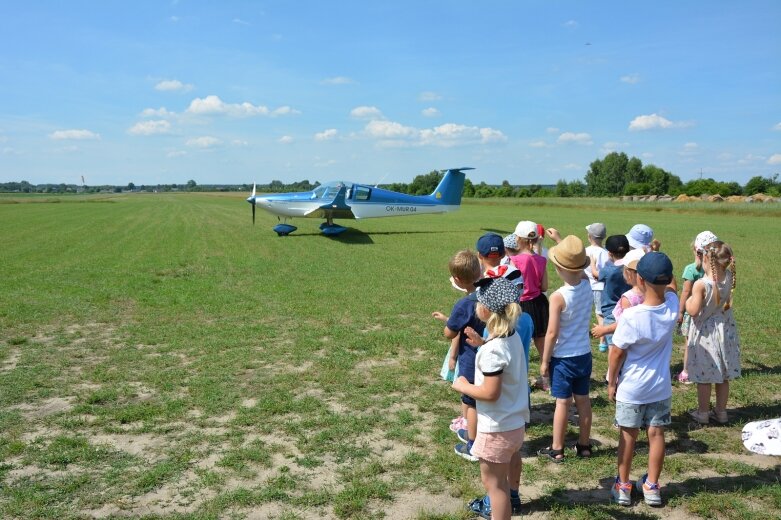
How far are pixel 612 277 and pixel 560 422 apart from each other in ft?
7.40

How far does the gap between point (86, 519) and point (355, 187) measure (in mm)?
20409

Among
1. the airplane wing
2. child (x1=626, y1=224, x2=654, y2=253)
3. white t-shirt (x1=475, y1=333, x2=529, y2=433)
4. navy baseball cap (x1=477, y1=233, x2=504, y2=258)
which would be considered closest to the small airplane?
the airplane wing

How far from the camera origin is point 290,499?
3.32 metres

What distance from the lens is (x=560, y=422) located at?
3775 millimetres

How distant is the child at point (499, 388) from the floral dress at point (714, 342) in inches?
95.7

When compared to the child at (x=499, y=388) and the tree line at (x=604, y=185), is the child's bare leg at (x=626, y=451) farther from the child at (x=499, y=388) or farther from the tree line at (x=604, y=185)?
the tree line at (x=604, y=185)

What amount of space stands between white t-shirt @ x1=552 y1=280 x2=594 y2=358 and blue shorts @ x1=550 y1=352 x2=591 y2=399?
0.06 m

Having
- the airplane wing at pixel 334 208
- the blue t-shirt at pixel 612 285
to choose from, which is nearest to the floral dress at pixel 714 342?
the blue t-shirt at pixel 612 285

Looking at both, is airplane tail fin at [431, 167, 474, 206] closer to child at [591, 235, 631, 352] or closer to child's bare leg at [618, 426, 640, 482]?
child at [591, 235, 631, 352]

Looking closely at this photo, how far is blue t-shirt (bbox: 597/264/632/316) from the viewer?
17.9 feet

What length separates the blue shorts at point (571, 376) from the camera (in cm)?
378

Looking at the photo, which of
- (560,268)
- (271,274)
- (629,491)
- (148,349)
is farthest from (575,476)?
(271,274)

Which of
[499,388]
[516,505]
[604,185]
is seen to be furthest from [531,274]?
[604,185]

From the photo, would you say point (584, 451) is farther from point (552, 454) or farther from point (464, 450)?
point (464, 450)
